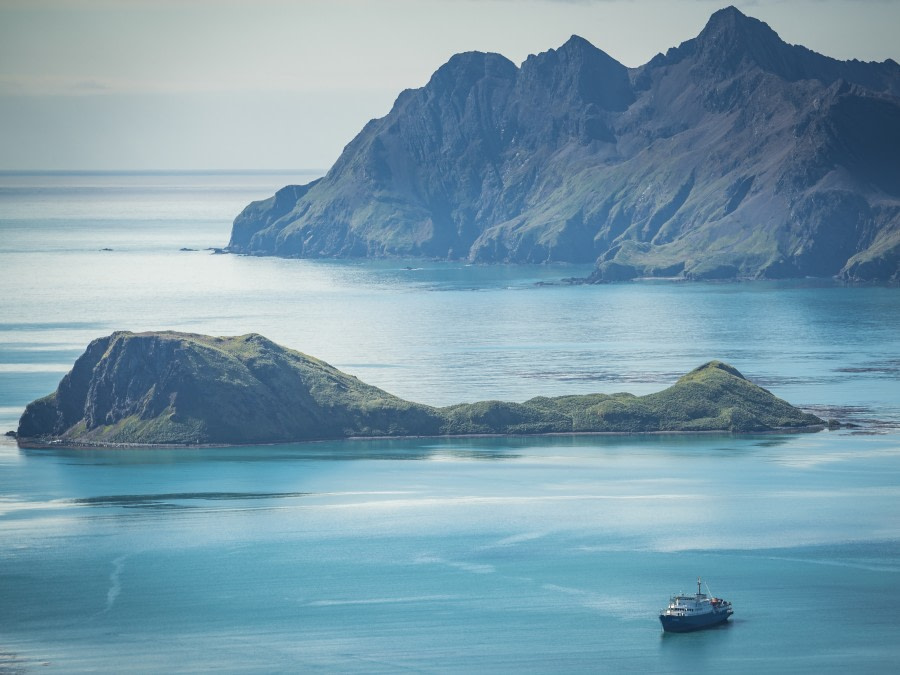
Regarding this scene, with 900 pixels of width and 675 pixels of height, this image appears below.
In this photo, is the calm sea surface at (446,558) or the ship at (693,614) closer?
the calm sea surface at (446,558)

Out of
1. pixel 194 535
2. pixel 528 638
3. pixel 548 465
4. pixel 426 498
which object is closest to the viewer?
pixel 528 638

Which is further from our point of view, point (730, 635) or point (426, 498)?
point (426, 498)

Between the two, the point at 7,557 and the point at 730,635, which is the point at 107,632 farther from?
the point at 730,635

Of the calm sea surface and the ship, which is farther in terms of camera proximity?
the ship

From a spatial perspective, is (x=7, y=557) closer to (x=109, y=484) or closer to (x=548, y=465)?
(x=109, y=484)

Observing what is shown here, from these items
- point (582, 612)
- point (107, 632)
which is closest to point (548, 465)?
point (582, 612)

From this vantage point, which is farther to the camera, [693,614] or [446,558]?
[446,558]

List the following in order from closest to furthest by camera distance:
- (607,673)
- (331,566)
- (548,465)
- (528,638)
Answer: (607,673), (528,638), (331,566), (548,465)
